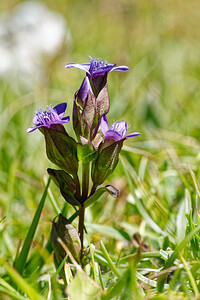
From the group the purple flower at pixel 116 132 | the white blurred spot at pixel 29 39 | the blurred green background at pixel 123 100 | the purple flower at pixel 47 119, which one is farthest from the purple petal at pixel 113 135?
the white blurred spot at pixel 29 39

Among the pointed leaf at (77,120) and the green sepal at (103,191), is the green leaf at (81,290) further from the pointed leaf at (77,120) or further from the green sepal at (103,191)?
the pointed leaf at (77,120)

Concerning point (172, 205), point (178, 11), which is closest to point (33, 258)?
point (172, 205)

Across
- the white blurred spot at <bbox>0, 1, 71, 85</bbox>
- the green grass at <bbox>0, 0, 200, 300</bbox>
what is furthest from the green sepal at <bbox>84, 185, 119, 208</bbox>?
the white blurred spot at <bbox>0, 1, 71, 85</bbox>

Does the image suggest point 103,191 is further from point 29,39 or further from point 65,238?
point 29,39

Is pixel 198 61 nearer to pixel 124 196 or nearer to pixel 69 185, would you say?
pixel 124 196

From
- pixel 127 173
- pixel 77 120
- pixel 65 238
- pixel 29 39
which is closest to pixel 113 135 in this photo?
pixel 77 120

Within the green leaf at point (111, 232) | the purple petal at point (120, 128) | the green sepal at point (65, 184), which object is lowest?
the green leaf at point (111, 232)
